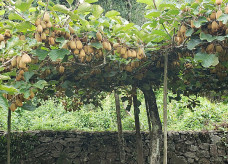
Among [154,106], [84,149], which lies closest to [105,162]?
[84,149]

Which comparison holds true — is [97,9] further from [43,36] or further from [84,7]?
[43,36]

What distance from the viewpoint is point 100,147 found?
5145mm

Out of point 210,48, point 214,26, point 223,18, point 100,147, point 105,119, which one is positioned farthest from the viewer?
point 105,119

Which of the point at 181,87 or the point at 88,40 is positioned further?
the point at 181,87

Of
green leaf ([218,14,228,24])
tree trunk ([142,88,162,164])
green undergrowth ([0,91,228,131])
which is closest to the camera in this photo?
green leaf ([218,14,228,24])

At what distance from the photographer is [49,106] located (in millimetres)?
7891

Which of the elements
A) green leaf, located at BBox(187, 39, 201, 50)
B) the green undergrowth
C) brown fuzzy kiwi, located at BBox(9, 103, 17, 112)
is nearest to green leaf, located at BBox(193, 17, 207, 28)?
green leaf, located at BBox(187, 39, 201, 50)

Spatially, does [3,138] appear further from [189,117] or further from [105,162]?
[189,117]

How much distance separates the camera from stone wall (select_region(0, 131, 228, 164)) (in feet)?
16.3

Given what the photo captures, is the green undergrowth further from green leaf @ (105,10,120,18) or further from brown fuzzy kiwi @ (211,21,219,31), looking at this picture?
brown fuzzy kiwi @ (211,21,219,31)

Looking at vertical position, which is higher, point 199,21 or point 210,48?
point 199,21

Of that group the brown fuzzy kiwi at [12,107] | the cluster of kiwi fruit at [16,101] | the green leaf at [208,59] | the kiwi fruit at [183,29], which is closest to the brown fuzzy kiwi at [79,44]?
the cluster of kiwi fruit at [16,101]

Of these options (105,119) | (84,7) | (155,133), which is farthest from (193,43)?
(105,119)

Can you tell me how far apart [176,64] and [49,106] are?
601 centimetres
